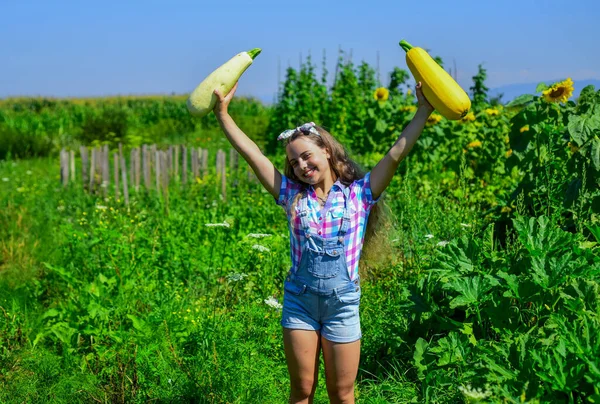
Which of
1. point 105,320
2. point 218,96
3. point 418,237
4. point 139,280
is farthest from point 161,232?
point 218,96

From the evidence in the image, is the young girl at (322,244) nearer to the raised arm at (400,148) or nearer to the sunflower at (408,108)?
the raised arm at (400,148)

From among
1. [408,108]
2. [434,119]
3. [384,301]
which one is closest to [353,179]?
[384,301]

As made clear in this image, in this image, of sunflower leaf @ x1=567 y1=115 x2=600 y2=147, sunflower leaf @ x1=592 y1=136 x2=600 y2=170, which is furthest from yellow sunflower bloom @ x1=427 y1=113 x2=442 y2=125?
sunflower leaf @ x1=592 y1=136 x2=600 y2=170

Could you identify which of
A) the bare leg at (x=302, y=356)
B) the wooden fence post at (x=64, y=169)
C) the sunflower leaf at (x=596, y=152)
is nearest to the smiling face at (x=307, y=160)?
the bare leg at (x=302, y=356)

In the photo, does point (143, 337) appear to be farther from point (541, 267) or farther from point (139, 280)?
point (541, 267)

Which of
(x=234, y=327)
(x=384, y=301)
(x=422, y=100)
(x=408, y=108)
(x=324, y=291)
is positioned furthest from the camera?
(x=408, y=108)

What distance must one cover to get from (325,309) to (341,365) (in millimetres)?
231

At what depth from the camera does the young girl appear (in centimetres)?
258

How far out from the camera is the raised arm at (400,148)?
259cm

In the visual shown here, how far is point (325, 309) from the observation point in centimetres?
259

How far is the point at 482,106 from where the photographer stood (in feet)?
28.5

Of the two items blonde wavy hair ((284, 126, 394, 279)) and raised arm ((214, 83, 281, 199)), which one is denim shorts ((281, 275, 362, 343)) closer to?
blonde wavy hair ((284, 126, 394, 279))

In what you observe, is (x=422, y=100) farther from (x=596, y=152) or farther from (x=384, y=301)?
(x=384, y=301)

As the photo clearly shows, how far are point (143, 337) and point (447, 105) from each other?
182cm
